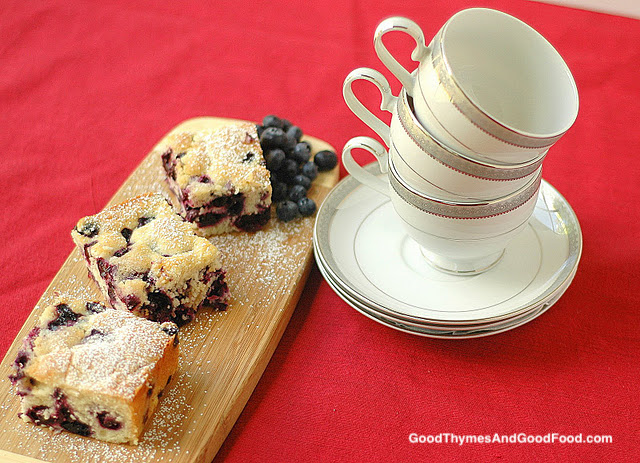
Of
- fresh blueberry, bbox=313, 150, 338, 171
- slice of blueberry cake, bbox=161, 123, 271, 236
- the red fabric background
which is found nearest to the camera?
the red fabric background

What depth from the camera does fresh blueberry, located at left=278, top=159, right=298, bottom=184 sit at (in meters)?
2.08

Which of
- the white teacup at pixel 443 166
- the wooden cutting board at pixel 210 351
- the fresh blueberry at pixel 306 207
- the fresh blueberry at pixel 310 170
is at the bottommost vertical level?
the wooden cutting board at pixel 210 351

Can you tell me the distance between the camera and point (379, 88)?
1531 millimetres

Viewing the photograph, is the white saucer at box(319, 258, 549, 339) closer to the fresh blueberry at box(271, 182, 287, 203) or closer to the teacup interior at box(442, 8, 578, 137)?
the teacup interior at box(442, 8, 578, 137)

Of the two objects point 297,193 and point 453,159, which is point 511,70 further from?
point 297,193

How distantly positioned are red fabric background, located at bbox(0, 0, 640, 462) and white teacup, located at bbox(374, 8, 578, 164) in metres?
0.51

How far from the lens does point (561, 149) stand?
2309 millimetres

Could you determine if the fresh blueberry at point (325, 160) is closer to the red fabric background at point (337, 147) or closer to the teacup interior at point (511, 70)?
the red fabric background at point (337, 147)

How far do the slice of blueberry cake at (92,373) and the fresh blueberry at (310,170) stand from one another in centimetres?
77

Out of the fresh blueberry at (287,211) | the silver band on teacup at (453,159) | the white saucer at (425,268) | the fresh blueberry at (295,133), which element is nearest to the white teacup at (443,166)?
the silver band on teacup at (453,159)

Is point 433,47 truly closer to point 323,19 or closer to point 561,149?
point 561,149

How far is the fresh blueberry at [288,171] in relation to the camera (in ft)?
6.82

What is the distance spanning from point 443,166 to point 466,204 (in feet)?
0.39

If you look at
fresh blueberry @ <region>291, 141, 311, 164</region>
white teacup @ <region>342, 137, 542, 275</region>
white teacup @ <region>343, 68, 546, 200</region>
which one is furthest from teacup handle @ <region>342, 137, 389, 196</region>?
fresh blueberry @ <region>291, 141, 311, 164</region>
